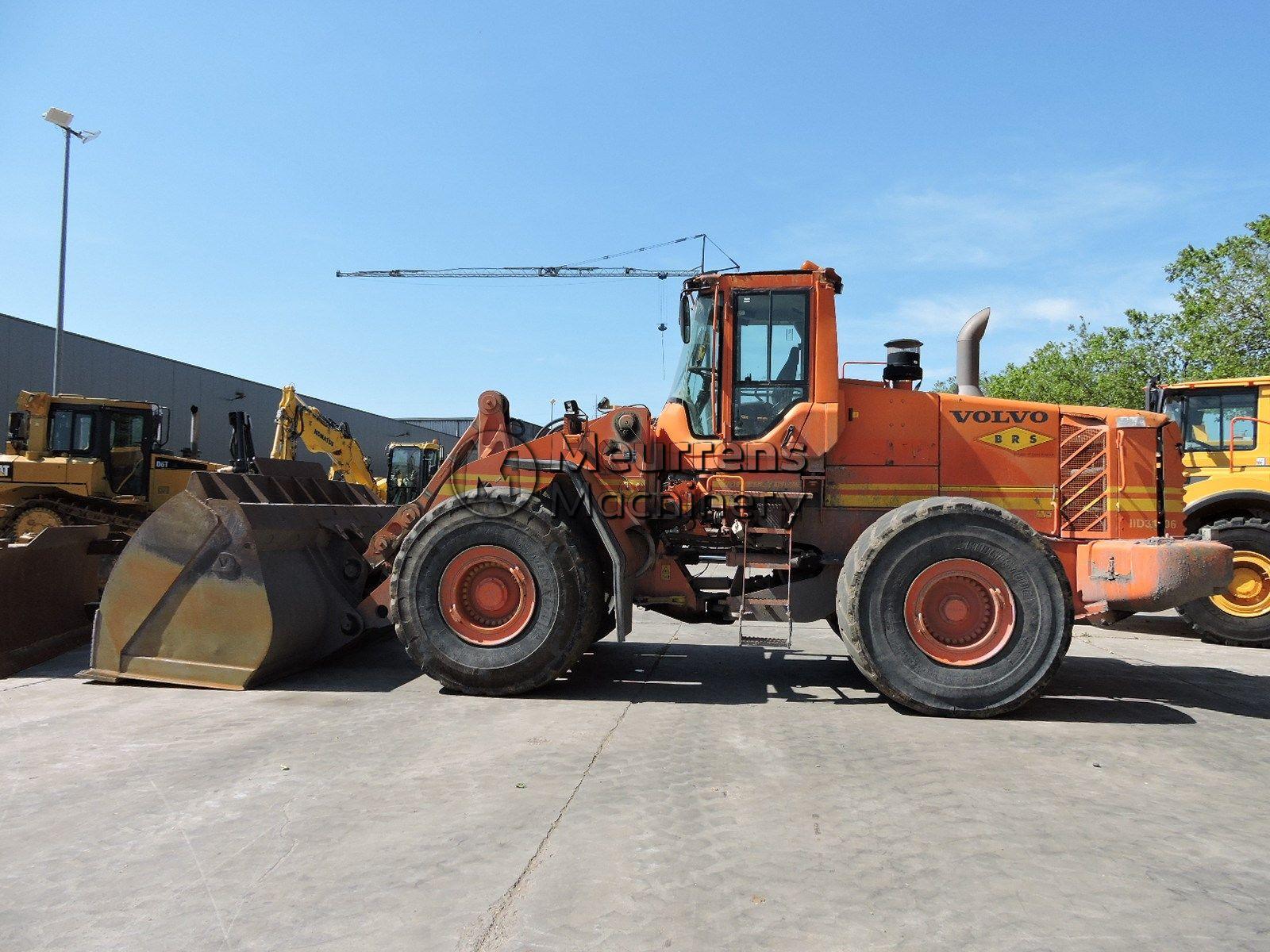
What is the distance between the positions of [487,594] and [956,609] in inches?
131

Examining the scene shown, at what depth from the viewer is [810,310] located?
6.54 metres

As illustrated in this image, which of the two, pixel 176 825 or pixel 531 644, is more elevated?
pixel 531 644

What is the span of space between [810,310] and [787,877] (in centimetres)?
440

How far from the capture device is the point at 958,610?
584 centimetres

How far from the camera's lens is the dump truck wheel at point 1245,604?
9.59 metres

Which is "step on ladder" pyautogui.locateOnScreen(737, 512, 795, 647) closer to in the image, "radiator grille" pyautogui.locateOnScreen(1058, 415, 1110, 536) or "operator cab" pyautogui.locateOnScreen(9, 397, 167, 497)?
"radiator grille" pyautogui.locateOnScreen(1058, 415, 1110, 536)

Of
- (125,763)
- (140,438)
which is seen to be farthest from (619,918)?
(140,438)

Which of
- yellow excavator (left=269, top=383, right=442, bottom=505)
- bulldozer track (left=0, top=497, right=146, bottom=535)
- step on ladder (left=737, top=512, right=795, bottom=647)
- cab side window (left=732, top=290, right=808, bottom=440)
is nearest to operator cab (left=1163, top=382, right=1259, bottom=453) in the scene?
cab side window (left=732, top=290, right=808, bottom=440)

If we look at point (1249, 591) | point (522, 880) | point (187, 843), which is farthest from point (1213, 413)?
point (187, 843)

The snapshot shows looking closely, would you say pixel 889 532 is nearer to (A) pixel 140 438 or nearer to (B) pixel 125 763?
(B) pixel 125 763

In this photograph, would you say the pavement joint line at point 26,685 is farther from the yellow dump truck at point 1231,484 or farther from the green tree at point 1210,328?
the green tree at point 1210,328

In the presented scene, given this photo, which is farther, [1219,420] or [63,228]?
[63,228]

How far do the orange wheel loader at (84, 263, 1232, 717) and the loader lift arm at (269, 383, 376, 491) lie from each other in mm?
8076

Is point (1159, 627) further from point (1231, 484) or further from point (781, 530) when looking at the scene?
point (781, 530)
